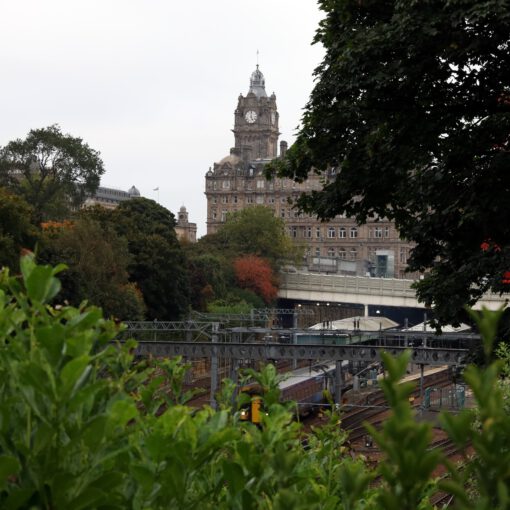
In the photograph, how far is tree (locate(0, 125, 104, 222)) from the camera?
79000mm

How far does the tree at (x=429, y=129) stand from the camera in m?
16.4

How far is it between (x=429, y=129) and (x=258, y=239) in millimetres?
89611

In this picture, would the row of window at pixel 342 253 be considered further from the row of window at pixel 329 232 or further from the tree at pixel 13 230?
the tree at pixel 13 230

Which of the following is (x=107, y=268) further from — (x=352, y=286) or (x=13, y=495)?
(x=13, y=495)

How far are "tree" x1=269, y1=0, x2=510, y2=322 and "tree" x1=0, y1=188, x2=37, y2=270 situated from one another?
96.6 ft

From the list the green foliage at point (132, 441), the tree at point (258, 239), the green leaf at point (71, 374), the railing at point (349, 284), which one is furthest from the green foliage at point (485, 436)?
the tree at point (258, 239)

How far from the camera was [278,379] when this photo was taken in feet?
18.9

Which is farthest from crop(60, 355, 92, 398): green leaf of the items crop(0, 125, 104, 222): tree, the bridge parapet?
the bridge parapet

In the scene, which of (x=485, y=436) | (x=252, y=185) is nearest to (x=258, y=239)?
(x=252, y=185)

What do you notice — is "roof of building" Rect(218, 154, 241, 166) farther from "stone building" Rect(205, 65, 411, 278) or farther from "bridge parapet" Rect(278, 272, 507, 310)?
"bridge parapet" Rect(278, 272, 507, 310)

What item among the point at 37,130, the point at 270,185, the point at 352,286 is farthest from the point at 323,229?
the point at 37,130

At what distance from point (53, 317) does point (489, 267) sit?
12896 millimetres

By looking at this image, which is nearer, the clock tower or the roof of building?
the roof of building

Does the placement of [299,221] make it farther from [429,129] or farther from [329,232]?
[429,129]
